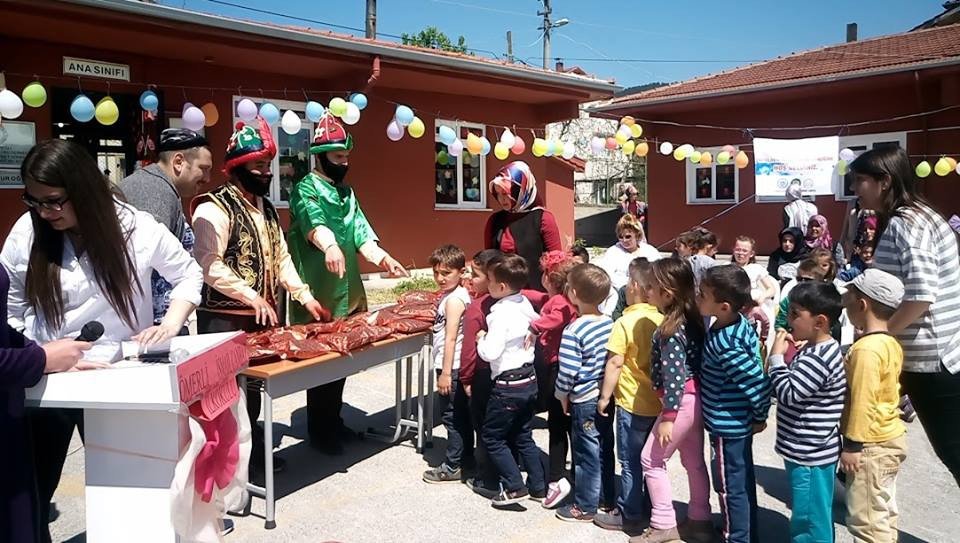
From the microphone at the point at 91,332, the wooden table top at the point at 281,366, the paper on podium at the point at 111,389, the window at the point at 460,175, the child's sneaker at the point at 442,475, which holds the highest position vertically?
the window at the point at 460,175

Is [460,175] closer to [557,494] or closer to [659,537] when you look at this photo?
[557,494]

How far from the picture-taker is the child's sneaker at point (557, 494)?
363 cm

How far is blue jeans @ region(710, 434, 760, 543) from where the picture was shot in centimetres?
299

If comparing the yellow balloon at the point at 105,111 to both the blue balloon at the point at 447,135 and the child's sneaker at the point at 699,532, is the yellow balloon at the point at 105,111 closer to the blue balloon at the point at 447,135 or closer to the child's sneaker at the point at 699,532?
the blue balloon at the point at 447,135

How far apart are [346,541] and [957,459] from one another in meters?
2.70

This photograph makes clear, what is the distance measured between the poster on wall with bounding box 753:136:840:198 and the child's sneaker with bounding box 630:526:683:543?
10158 mm

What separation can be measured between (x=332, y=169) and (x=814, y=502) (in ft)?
10.0

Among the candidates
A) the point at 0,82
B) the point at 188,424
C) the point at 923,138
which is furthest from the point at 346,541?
the point at 923,138

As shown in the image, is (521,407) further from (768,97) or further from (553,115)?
(768,97)

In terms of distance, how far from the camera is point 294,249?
4.25 metres

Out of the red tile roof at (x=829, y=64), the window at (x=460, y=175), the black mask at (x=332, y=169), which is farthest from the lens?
the red tile roof at (x=829, y=64)

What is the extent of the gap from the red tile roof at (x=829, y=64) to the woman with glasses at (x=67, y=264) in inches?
528

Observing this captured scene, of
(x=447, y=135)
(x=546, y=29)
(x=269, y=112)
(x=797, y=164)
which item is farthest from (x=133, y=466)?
(x=546, y=29)

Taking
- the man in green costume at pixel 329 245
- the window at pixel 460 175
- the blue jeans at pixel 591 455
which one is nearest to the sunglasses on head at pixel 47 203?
the man in green costume at pixel 329 245
